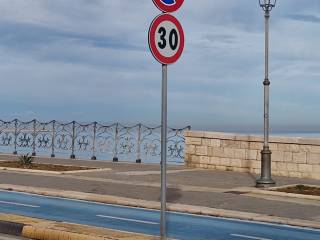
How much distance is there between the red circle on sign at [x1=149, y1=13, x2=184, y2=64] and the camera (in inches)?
313

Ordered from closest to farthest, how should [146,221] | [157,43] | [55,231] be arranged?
[157,43], [55,231], [146,221]

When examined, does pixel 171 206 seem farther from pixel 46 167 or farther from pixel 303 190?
pixel 46 167

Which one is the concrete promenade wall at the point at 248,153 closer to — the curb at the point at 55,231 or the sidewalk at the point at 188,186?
the sidewalk at the point at 188,186

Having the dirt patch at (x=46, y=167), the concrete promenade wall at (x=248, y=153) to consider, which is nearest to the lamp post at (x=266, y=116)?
the concrete promenade wall at (x=248, y=153)

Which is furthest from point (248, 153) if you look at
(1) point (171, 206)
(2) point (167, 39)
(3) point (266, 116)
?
(2) point (167, 39)

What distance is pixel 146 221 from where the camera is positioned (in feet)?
39.6

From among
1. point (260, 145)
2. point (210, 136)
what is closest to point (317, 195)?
point (260, 145)

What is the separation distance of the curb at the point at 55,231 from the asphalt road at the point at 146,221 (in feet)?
4.39

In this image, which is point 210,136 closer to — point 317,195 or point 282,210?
point 317,195

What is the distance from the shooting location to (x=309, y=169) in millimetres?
20703

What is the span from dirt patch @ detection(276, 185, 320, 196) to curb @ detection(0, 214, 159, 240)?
8.00 m

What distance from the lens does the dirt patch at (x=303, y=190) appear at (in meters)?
16.5

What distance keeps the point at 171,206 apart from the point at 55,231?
4749 mm

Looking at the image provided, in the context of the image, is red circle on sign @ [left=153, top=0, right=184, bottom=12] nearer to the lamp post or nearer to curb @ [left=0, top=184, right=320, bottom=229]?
curb @ [left=0, top=184, right=320, bottom=229]
